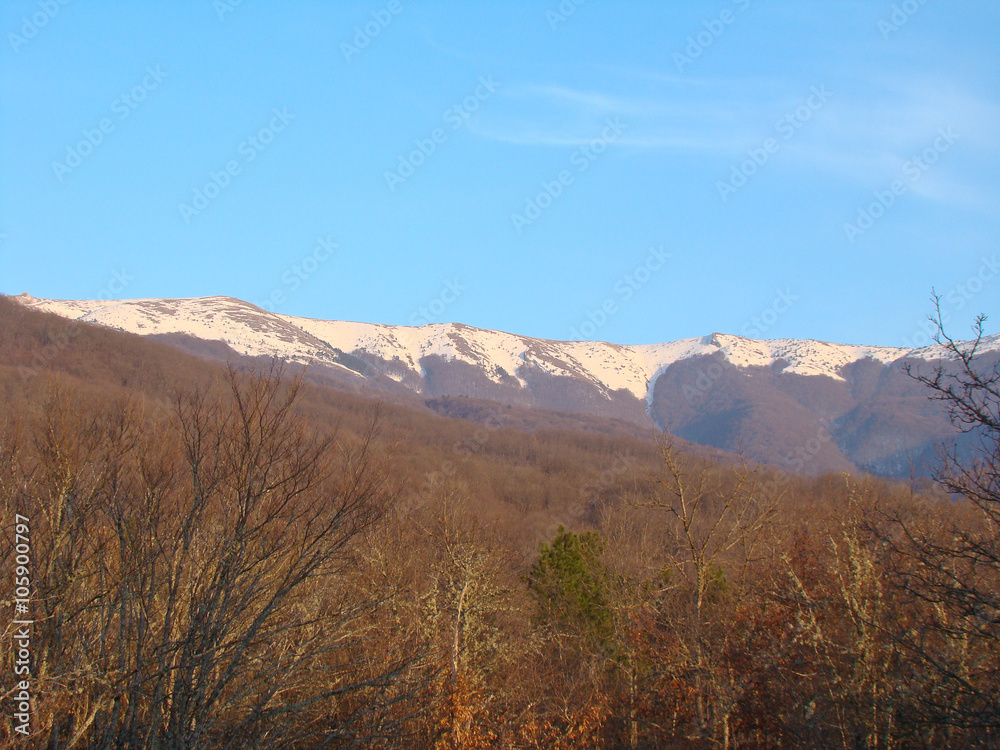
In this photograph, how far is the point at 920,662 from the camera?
11.1 meters

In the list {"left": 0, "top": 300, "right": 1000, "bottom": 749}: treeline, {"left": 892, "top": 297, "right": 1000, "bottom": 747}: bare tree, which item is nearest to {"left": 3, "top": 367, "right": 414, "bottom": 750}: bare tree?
{"left": 0, "top": 300, "right": 1000, "bottom": 749}: treeline

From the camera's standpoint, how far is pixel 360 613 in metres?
9.71

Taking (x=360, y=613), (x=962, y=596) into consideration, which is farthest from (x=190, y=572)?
(x=962, y=596)

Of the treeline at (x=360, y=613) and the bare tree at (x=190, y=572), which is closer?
the bare tree at (x=190, y=572)

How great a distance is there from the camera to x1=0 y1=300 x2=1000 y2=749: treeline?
8.92 meters

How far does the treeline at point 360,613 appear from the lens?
29.3 feet

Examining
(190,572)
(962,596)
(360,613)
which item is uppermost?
(962,596)

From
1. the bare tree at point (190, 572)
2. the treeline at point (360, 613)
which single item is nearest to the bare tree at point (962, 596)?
the treeline at point (360, 613)

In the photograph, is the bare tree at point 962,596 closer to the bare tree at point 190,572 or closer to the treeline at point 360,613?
the treeline at point 360,613

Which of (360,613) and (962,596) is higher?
(962,596)

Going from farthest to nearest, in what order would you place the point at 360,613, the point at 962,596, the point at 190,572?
1. the point at 190,572
2. the point at 360,613
3. the point at 962,596

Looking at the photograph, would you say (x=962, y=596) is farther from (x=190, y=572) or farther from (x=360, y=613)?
(x=190, y=572)

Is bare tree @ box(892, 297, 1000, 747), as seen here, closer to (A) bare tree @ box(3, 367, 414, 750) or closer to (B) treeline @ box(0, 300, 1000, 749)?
(B) treeline @ box(0, 300, 1000, 749)

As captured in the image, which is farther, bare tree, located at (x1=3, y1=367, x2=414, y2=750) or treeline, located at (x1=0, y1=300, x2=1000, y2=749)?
treeline, located at (x1=0, y1=300, x2=1000, y2=749)
